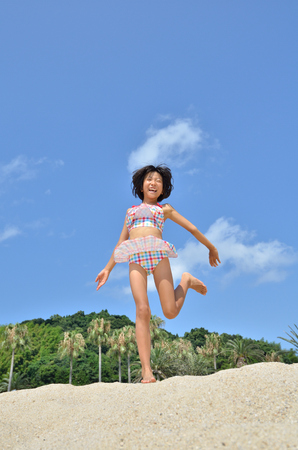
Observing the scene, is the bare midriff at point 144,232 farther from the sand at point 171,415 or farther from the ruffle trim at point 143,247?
the sand at point 171,415

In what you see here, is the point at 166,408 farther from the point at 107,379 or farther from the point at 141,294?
the point at 107,379

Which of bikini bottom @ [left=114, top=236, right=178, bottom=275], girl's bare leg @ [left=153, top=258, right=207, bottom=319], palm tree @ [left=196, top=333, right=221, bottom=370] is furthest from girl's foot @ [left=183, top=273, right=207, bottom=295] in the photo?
palm tree @ [left=196, top=333, right=221, bottom=370]

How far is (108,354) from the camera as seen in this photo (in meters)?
43.1

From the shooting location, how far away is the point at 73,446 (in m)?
2.98

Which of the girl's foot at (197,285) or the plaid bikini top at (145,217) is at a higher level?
the plaid bikini top at (145,217)

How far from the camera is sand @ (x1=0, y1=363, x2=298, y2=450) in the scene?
101 inches

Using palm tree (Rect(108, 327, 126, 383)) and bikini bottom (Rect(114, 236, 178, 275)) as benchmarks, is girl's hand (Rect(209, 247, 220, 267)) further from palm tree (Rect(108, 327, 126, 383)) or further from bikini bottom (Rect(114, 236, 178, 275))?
palm tree (Rect(108, 327, 126, 383))

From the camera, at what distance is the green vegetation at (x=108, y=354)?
1443 inches

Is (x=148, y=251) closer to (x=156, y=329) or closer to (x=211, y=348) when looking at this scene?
(x=156, y=329)

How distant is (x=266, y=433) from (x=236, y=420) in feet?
1.56

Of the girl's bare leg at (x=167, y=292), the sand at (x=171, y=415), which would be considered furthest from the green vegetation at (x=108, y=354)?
the sand at (x=171, y=415)

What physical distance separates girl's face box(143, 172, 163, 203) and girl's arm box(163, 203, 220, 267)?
0.79ft

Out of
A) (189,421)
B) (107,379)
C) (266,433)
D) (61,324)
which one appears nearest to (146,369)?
(189,421)

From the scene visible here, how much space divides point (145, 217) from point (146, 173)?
2.79 feet
